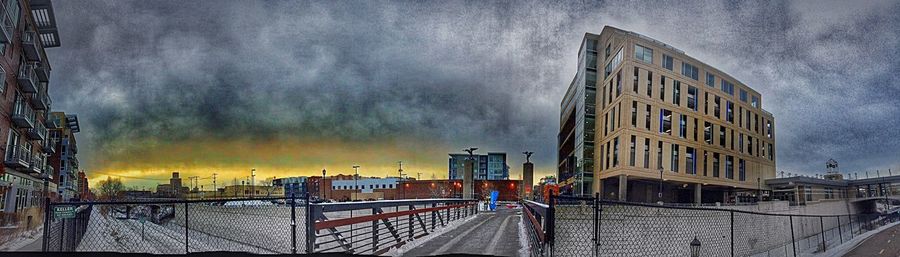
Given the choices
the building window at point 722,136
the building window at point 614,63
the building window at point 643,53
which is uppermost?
the building window at point 614,63

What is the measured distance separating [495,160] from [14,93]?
11.7 m

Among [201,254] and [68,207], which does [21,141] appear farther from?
[201,254]

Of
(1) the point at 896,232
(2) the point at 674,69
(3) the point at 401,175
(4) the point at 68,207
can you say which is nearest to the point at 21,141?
(4) the point at 68,207

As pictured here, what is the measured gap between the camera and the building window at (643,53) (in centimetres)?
1127

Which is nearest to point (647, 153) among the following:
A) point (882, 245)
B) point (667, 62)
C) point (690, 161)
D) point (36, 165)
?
point (690, 161)

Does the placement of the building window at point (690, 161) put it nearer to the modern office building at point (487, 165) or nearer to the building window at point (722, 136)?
the building window at point (722, 136)

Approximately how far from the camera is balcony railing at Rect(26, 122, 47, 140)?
258 inches

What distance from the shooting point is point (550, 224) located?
11.1ft

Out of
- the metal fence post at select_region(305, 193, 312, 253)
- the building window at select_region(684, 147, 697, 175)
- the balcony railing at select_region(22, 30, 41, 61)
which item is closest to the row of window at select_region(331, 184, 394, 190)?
the balcony railing at select_region(22, 30, 41, 61)

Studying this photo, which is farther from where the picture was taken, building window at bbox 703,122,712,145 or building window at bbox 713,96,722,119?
building window at bbox 703,122,712,145

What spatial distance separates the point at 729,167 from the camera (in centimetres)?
1218

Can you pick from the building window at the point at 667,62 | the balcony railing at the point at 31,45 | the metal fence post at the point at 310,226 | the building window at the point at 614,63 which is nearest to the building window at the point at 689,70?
the building window at the point at 667,62

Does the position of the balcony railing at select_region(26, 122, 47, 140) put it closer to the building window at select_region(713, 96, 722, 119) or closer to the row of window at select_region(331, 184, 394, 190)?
the row of window at select_region(331, 184, 394, 190)

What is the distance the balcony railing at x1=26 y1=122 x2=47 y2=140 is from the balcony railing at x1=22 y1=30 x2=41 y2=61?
37.3 inches
